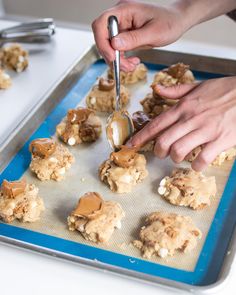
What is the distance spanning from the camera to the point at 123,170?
Answer: 1.07 m

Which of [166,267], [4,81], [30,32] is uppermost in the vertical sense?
[30,32]

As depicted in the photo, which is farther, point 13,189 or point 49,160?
point 49,160

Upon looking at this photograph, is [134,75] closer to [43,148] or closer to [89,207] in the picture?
[43,148]

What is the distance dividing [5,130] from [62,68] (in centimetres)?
A: 32

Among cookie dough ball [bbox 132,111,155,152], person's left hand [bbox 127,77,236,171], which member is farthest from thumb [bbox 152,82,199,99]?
cookie dough ball [bbox 132,111,155,152]

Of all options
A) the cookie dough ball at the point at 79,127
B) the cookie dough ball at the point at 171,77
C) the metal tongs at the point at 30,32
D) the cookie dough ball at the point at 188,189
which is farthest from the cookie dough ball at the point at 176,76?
the metal tongs at the point at 30,32

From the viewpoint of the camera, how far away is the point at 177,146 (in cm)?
96

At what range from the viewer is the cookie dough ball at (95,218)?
937 mm

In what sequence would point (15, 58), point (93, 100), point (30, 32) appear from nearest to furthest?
1. point (93, 100)
2. point (15, 58)
3. point (30, 32)

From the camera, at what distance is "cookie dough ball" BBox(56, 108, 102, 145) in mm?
1199

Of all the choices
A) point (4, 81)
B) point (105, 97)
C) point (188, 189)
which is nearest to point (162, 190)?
point (188, 189)

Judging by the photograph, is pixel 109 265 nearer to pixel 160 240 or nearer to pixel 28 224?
pixel 160 240

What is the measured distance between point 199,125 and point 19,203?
39 cm

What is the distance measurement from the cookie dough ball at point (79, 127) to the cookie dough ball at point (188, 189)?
0.24 metres
